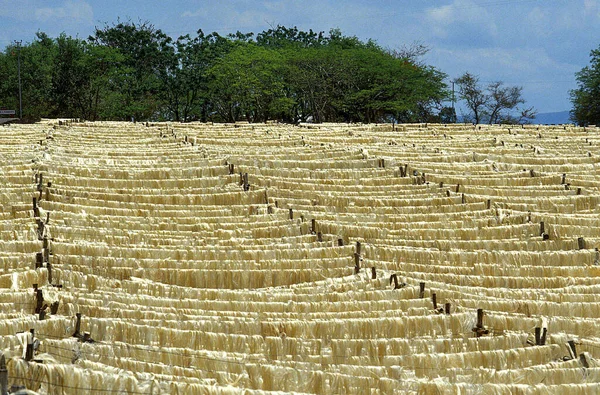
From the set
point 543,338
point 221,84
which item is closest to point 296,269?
point 543,338

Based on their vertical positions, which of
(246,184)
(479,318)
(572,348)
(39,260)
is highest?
(246,184)

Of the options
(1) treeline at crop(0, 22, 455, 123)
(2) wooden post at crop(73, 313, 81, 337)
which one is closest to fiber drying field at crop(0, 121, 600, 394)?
(2) wooden post at crop(73, 313, 81, 337)

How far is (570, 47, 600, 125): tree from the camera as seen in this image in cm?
7119

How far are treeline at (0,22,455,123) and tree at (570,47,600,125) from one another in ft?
36.8

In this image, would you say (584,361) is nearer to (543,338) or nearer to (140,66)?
(543,338)

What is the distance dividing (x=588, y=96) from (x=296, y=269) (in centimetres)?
6202

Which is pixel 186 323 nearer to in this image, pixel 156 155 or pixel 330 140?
pixel 156 155

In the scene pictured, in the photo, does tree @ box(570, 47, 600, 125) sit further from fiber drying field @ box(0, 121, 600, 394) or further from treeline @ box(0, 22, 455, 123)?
Result: fiber drying field @ box(0, 121, 600, 394)

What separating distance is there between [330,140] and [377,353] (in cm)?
2376

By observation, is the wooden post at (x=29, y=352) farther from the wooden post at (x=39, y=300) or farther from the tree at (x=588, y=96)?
the tree at (x=588, y=96)

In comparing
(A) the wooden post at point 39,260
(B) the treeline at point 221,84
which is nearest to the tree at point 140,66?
(B) the treeline at point 221,84

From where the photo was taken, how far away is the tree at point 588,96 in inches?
2803

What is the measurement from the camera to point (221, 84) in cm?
7238

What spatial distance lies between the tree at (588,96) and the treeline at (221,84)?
36.8 ft
